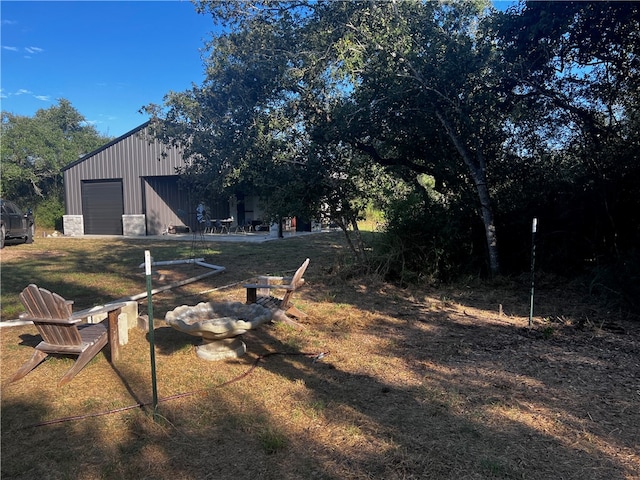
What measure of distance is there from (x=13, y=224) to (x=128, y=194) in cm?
770

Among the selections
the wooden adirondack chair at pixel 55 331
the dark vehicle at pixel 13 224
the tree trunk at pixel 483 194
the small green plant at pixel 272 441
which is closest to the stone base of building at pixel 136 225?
the dark vehicle at pixel 13 224

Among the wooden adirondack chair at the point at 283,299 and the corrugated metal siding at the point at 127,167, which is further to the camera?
the corrugated metal siding at the point at 127,167

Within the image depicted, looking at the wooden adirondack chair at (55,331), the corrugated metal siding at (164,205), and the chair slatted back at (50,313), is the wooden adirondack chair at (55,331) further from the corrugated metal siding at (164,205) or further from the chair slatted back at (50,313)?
the corrugated metal siding at (164,205)

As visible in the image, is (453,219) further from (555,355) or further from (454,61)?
(555,355)

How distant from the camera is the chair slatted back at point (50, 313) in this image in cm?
363

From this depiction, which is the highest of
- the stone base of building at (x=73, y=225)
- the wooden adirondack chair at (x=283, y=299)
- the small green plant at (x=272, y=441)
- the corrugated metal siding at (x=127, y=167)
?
the corrugated metal siding at (x=127, y=167)

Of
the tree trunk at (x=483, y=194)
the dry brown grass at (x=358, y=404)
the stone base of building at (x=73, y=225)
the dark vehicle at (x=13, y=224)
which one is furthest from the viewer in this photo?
the stone base of building at (x=73, y=225)

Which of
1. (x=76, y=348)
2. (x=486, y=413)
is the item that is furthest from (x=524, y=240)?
(x=76, y=348)

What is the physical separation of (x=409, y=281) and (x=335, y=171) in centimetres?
264

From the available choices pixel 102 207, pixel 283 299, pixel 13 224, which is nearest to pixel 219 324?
pixel 283 299

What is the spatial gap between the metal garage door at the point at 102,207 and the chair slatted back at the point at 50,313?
20500mm

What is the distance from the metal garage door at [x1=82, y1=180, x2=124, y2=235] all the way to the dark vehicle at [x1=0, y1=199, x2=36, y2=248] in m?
6.32

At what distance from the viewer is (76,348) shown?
12.4 ft

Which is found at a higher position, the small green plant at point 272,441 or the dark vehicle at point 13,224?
Result: the dark vehicle at point 13,224
